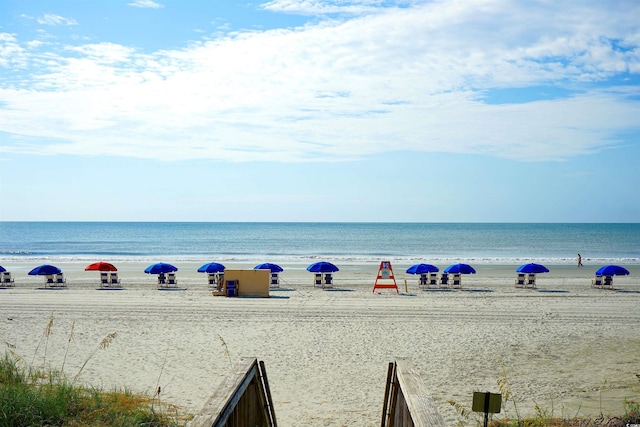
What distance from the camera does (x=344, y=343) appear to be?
12.6 metres

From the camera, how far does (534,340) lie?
42.5 feet

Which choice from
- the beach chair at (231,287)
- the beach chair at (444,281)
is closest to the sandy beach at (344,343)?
the beach chair at (231,287)

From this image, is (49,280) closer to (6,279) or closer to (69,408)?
(6,279)

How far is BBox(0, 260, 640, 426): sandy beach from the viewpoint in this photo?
29.5 feet

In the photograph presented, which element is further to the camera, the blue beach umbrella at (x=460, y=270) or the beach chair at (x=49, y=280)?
the beach chair at (x=49, y=280)

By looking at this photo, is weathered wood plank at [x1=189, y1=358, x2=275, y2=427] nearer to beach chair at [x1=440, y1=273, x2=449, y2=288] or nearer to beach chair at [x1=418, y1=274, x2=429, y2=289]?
beach chair at [x1=418, y1=274, x2=429, y2=289]

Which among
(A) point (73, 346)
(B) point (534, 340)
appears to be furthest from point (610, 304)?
(A) point (73, 346)

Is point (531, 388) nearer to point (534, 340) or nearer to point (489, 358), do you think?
point (489, 358)

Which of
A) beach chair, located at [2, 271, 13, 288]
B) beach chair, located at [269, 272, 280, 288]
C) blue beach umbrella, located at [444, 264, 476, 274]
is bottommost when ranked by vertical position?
beach chair, located at [2, 271, 13, 288]

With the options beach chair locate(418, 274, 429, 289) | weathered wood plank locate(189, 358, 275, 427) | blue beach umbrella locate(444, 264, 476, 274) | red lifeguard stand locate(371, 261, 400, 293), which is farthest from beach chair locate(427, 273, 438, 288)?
weathered wood plank locate(189, 358, 275, 427)

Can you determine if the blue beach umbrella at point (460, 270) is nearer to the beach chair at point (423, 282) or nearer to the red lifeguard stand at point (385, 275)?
the beach chair at point (423, 282)

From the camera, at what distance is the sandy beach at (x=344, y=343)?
29.5 ft

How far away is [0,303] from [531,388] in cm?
1659

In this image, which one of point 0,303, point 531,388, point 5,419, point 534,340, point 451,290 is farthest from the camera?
point 451,290
